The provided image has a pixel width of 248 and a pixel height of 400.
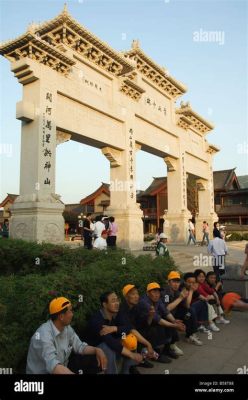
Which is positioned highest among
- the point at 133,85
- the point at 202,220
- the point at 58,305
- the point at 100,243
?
the point at 133,85

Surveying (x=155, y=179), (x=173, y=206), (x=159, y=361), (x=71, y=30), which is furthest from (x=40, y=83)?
(x=155, y=179)

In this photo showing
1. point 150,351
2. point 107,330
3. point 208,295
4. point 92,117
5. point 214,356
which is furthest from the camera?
point 92,117

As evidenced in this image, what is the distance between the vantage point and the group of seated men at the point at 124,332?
10.2 ft

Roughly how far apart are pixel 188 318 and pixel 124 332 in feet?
5.27

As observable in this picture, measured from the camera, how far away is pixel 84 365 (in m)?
3.28

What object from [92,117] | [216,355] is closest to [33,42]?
[92,117]

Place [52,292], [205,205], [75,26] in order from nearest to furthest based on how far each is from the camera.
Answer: [52,292] → [75,26] → [205,205]

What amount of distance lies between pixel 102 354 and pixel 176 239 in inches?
666

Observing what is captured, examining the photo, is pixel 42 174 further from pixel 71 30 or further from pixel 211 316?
pixel 211 316

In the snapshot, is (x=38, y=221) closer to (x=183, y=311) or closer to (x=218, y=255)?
(x=218, y=255)

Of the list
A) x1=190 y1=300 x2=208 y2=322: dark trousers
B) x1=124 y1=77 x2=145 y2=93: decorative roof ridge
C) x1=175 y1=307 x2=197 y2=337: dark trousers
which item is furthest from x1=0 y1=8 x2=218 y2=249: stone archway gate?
x1=175 y1=307 x2=197 y2=337: dark trousers

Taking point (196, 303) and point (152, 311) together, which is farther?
point (196, 303)

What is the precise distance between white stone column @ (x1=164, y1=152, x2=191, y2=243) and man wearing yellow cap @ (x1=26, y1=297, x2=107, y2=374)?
16640 mm

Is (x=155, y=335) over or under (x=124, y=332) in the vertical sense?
under
